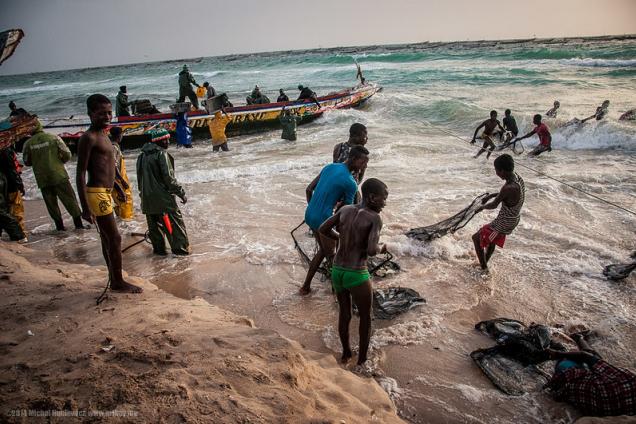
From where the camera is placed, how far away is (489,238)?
467cm

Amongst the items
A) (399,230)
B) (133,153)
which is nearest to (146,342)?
(399,230)

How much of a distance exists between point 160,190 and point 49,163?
2.21 metres

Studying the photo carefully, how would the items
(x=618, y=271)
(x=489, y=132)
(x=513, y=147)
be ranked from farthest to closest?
1. (x=513, y=147)
2. (x=489, y=132)
3. (x=618, y=271)

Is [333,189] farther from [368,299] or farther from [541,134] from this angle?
[541,134]

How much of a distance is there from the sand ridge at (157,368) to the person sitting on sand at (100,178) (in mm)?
405

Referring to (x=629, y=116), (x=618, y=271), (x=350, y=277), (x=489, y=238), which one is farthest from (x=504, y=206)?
(x=629, y=116)

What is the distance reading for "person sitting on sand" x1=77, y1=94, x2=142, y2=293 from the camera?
10.8ft

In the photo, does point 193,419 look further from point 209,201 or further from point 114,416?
point 209,201

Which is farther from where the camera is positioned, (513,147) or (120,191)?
(513,147)

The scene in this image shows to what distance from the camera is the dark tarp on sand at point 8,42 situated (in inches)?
175

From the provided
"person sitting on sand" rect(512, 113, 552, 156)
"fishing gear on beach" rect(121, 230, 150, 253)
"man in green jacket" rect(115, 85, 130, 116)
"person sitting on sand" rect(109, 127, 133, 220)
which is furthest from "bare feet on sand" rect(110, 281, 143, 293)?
"man in green jacket" rect(115, 85, 130, 116)

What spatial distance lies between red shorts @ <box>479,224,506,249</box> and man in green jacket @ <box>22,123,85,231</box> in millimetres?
5897

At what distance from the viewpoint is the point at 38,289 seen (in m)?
3.54

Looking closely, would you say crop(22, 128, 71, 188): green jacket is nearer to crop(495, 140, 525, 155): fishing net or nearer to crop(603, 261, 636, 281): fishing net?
crop(603, 261, 636, 281): fishing net
